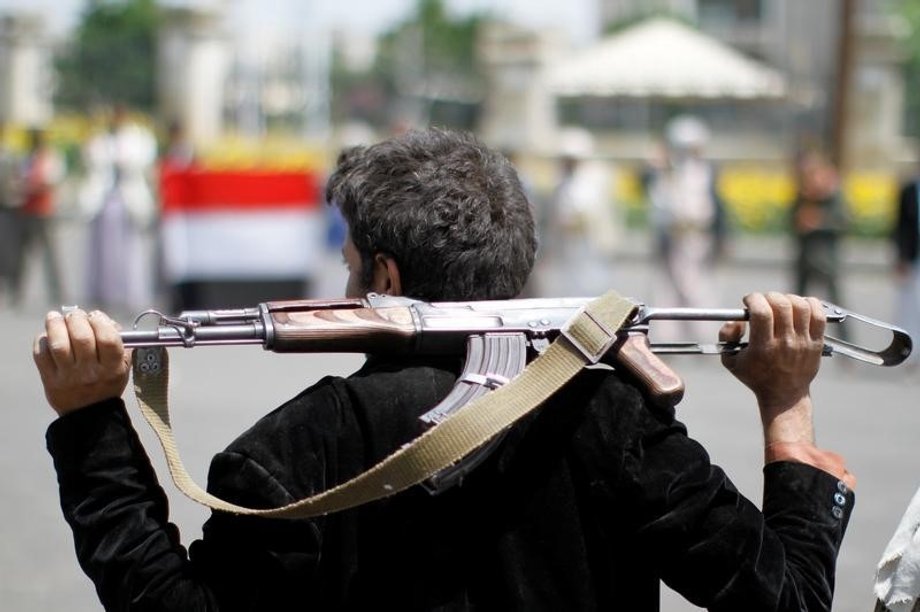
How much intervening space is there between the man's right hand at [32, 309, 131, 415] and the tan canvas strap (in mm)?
191

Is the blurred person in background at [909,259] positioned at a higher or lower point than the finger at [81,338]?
lower

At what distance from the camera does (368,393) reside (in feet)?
7.51

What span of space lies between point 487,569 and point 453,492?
0.38 ft

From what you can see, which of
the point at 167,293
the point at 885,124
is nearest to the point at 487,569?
the point at 167,293

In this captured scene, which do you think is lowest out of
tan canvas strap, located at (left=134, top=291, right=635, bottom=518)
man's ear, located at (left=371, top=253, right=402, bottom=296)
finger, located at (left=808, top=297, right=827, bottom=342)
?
tan canvas strap, located at (left=134, top=291, right=635, bottom=518)

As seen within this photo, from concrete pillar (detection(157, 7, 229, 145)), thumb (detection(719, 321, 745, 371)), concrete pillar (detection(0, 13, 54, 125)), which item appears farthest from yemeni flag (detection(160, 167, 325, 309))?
concrete pillar (detection(0, 13, 54, 125))

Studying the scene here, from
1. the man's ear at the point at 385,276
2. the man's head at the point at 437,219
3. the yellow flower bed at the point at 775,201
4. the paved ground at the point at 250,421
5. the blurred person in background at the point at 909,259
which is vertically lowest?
the yellow flower bed at the point at 775,201

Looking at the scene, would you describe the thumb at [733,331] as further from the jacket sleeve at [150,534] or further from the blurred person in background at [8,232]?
the blurred person in background at [8,232]

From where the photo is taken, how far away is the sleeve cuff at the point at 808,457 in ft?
8.12

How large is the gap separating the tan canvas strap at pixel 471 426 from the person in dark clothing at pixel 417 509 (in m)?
0.08

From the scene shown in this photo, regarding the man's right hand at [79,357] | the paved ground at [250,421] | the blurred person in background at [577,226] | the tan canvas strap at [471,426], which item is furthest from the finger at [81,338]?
the blurred person in background at [577,226]

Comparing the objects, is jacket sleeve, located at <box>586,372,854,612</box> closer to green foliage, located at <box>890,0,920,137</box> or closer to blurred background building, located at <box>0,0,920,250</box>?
blurred background building, located at <box>0,0,920,250</box>

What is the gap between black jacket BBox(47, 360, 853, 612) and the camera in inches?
87.9

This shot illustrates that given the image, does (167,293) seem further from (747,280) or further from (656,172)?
(747,280)
